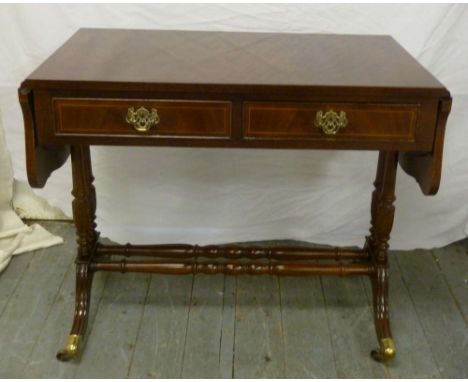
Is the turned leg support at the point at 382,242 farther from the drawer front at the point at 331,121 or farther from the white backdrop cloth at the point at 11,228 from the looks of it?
the white backdrop cloth at the point at 11,228

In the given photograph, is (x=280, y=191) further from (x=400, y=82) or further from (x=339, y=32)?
(x=400, y=82)

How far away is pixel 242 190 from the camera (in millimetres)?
2625

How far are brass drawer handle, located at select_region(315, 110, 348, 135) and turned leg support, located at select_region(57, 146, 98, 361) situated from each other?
0.80 m

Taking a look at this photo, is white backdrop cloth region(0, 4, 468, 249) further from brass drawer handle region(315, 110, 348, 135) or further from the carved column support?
brass drawer handle region(315, 110, 348, 135)

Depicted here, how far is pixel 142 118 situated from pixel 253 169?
39.9 inches

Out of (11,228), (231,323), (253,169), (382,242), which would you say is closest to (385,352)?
(382,242)

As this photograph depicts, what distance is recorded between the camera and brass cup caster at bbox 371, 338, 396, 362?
6.56 feet

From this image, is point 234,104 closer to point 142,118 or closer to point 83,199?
point 142,118

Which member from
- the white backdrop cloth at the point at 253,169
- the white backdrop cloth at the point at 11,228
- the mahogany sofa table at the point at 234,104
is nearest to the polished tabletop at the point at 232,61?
the mahogany sofa table at the point at 234,104

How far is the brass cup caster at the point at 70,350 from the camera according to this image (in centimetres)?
198

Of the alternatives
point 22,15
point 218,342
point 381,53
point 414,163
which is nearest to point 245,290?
point 218,342

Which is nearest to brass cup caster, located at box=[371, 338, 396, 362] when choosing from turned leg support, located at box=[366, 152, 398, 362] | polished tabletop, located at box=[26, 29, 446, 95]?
turned leg support, located at box=[366, 152, 398, 362]

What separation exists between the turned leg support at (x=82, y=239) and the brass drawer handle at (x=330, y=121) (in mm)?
802

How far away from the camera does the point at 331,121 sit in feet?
5.32
